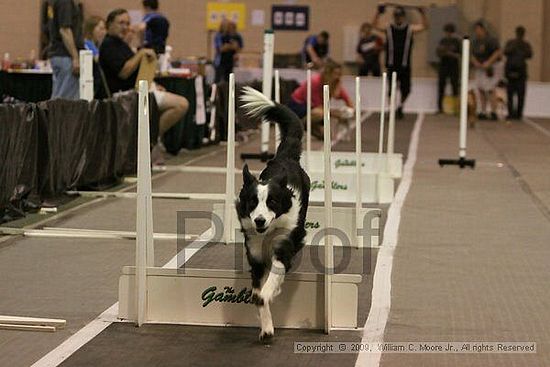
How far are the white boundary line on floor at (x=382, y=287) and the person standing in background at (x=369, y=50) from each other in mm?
14598

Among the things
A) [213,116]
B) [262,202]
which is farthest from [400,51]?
[262,202]

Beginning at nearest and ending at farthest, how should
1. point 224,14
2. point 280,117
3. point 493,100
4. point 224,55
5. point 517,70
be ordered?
point 280,117
point 224,55
point 517,70
point 493,100
point 224,14

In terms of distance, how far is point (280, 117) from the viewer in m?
6.45

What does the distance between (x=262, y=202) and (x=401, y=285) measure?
5.13 ft

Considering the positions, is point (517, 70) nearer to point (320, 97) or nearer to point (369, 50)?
point (369, 50)

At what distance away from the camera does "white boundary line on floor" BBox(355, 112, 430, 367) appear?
4768mm

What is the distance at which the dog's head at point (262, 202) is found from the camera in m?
4.95

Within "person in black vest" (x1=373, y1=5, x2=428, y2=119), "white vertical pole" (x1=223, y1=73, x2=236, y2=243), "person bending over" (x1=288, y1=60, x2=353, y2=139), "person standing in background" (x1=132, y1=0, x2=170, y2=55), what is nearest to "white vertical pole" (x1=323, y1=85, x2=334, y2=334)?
"white vertical pole" (x1=223, y1=73, x2=236, y2=243)

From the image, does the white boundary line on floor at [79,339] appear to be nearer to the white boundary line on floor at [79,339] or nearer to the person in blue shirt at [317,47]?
the white boundary line on floor at [79,339]

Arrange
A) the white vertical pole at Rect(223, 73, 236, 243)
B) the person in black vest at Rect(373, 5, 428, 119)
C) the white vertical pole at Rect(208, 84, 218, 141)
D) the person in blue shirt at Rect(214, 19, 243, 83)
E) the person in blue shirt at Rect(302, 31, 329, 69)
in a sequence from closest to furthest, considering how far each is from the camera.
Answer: the white vertical pole at Rect(223, 73, 236, 243) < the white vertical pole at Rect(208, 84, 218, 141) < the person in blue shirt at Rect(214, 19, 243, 83) < the person in black vest at Rect(373, 5, 428, 119) < the person in blue shirt at Rect(302, 31, 329, 69)

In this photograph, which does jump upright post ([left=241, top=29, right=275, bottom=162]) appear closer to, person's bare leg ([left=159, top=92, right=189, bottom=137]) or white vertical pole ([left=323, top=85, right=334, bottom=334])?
person's bare leg ([left=159, top=92, right=189, bottom=137])

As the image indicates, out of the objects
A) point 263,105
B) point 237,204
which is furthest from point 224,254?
point 237,204

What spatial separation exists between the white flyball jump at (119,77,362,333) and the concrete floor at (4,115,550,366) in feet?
0.27

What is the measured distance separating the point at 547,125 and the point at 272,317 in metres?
17.8
